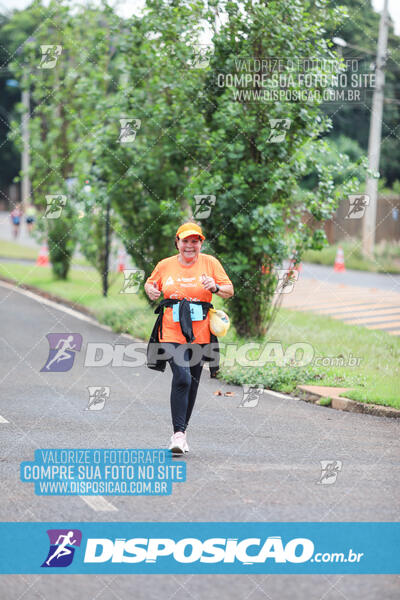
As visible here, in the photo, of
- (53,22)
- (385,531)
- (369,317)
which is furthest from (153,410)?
(53,22)

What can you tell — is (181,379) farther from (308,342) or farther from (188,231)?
(308,342)

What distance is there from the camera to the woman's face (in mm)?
6578

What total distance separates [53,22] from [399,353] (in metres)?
12.1

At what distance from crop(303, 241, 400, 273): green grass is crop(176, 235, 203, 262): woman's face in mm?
20278

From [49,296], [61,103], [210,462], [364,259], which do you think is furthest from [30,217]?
[210,462]

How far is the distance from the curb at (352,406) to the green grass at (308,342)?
0.31 feet

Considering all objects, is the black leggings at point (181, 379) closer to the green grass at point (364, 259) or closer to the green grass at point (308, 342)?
the green grass at point (308, 342)

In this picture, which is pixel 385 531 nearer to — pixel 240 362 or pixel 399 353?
pixel 240 362

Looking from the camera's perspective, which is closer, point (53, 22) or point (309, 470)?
point (309, 470)

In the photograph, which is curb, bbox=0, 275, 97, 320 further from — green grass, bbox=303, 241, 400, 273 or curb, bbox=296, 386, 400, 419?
green grass, bbox=303, 241, 400, 273

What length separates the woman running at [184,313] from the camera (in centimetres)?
655

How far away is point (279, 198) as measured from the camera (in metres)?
12.0

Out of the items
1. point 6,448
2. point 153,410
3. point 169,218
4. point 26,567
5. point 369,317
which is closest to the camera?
point 26,567

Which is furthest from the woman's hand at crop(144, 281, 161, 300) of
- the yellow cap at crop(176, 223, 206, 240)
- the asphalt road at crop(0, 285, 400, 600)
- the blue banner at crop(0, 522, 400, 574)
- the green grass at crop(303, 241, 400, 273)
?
the green grass at crop(303, 241, 400, 273)
